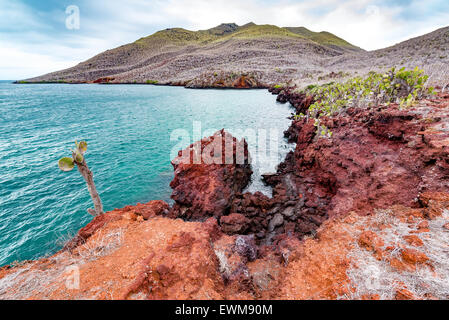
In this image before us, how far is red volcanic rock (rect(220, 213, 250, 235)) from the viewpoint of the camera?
6434mm

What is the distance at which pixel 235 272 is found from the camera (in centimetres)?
446

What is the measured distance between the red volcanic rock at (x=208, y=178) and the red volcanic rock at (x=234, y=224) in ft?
3.60

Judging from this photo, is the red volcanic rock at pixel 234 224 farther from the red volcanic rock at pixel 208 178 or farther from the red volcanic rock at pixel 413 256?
the red volcanic rock at pixel 413 256

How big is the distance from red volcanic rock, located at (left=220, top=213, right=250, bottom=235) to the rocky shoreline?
38 millimetres

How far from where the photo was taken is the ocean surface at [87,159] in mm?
8188

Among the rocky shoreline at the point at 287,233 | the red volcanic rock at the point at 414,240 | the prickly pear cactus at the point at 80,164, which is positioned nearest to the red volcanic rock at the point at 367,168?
the rocky shoreline at the point at 287,233

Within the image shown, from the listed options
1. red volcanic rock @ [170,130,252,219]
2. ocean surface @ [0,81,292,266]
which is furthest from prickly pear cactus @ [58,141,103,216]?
red volcanic rock @ [170,130,252,219]

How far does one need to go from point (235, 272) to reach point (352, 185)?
567 centimetres

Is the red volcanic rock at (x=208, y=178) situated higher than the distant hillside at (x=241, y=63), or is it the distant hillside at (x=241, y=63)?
the distant hillside at (x=241, y=63)

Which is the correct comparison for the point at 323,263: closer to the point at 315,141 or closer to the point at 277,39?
the point at 315,141

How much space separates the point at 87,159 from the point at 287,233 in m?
15.2

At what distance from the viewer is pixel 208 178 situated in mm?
8711

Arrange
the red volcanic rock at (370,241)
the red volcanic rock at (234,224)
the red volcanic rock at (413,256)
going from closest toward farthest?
the red volcanic rock at (413,256), the red volcanic rock at (370,241), the red volcanic rock at (234,224)

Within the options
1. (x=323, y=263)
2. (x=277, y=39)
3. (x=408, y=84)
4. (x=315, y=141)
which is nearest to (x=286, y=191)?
(x=315, y=141)
